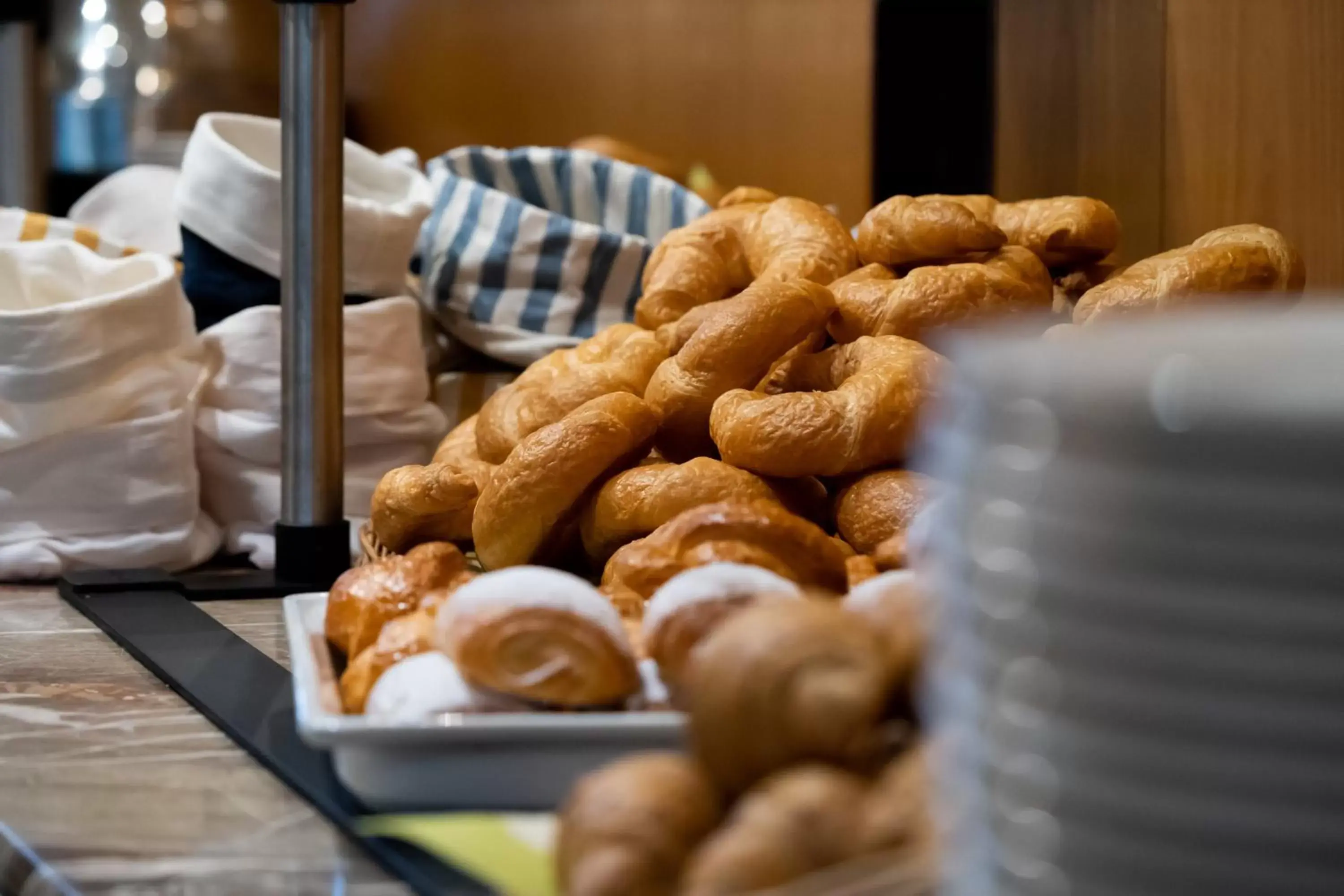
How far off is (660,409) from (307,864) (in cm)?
35

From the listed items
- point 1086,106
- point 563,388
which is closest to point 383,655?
point 563,388

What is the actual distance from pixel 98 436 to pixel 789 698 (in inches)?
29.9

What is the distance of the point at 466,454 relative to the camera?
896 mm

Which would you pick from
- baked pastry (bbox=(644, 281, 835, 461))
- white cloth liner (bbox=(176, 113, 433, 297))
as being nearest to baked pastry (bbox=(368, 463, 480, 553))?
baked pastry (bbox=(644, 281, 835, 461))

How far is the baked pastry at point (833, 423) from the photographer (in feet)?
2.26

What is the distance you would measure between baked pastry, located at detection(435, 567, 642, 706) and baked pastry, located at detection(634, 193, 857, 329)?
15.5 inches

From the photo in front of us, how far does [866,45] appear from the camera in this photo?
1824 millimetres

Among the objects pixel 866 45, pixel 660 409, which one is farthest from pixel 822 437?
pixel 866 45

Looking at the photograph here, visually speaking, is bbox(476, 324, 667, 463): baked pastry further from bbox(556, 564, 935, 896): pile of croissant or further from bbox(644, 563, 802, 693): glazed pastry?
bbox(556, 564, 935, 896): pile of croissant

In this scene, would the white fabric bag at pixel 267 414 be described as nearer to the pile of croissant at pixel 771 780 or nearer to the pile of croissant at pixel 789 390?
the pile of croissant at pixel 789 390

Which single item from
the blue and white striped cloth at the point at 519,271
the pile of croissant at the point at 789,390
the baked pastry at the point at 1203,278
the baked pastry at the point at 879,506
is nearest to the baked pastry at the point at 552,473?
the pile of croissant at the point at 789,390

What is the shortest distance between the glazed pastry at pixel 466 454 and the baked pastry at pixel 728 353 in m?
0.11

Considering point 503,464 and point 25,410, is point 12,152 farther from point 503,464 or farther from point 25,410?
point 503,464

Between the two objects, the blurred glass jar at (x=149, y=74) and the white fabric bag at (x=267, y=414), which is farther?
the blurred glass jar at (x=149, y=74)
